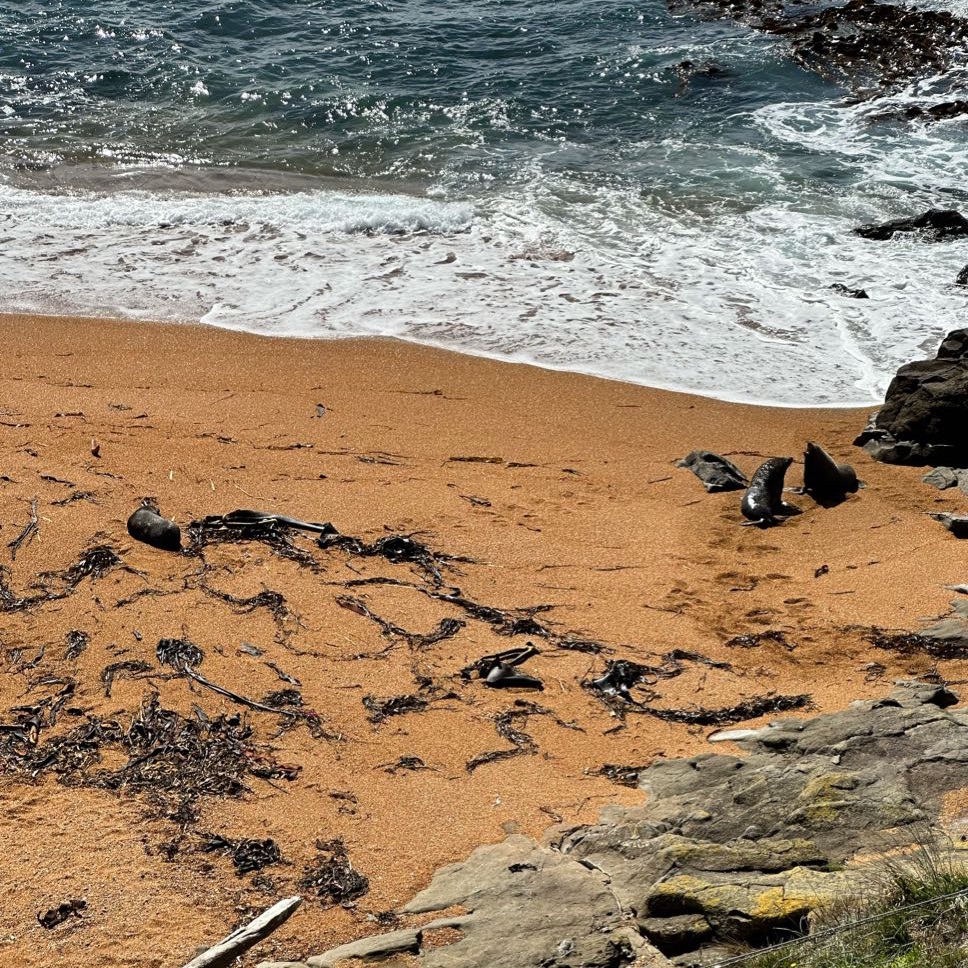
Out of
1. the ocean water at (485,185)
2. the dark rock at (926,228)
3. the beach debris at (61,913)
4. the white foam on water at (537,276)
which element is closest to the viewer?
the beach debris at (61,913)

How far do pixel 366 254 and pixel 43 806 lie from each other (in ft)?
28.4

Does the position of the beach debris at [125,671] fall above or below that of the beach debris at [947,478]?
above

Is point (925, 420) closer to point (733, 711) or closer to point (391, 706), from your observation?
point (733, 711)

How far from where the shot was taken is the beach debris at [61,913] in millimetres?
3504

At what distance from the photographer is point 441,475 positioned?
729 cm

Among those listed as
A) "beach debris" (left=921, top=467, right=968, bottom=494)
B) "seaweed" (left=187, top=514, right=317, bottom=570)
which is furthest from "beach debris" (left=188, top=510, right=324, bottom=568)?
"beach debris" (left=921, top=467, right=968, bottom=494)

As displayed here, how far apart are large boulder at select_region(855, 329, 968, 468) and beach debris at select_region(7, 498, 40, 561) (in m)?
5.69

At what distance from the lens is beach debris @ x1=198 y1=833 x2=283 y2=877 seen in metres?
3.81

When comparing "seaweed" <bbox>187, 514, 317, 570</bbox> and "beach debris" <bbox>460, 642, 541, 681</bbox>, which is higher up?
"seaweed" <bbox>187, 514, 317, 570</bbox>

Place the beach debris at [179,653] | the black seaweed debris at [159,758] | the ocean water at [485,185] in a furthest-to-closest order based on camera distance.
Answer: the ocean water at [485,185]
the beach debris at [179,653]
the black seaweed debris at [159,758]

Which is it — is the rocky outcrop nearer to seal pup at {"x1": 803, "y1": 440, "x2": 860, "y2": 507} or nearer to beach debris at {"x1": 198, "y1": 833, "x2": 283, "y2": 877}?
beach debris at {"x1": 198, "y1": 833, "x2": 283, "y2": 877}

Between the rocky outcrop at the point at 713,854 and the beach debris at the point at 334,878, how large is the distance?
226 millimetres

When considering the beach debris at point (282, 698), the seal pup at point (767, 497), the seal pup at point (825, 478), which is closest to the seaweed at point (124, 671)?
the beach debris at point (282, 698)

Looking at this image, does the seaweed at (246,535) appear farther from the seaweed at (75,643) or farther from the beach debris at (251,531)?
the seaweed at (75,643)
